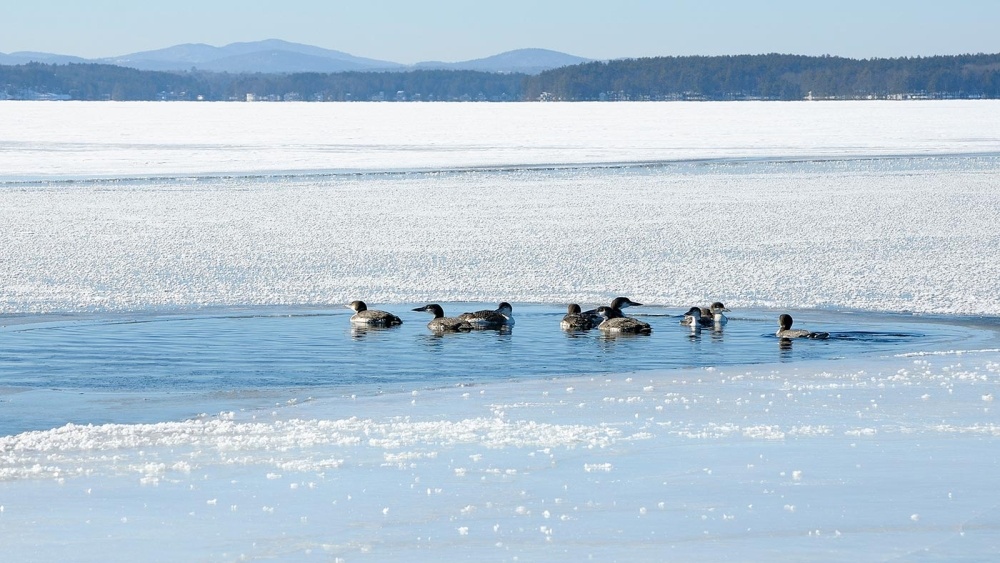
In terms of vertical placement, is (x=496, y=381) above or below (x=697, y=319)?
below

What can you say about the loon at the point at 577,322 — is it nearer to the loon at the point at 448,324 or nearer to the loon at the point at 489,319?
the loon at the point at 489,319

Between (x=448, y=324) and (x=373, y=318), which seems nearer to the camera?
(x=448, y=324)

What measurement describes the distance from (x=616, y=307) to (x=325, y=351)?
210cm

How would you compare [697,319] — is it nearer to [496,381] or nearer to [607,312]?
[607,312]

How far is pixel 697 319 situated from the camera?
820cm

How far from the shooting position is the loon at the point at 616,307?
8.12 metres

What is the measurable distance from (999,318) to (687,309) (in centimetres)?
199

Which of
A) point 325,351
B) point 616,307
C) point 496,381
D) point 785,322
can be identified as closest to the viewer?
point 496,381

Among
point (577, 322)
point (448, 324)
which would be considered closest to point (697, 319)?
point (577, 322)

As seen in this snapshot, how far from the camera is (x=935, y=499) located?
4.03 meters

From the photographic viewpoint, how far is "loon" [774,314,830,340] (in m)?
7.79

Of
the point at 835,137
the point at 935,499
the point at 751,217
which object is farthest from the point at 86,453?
the point at 835,137

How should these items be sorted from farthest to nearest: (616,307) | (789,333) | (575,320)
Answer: (616,307), (575,320), (789,333)

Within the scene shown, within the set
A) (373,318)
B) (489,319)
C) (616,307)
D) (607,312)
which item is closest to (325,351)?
(373,318)
